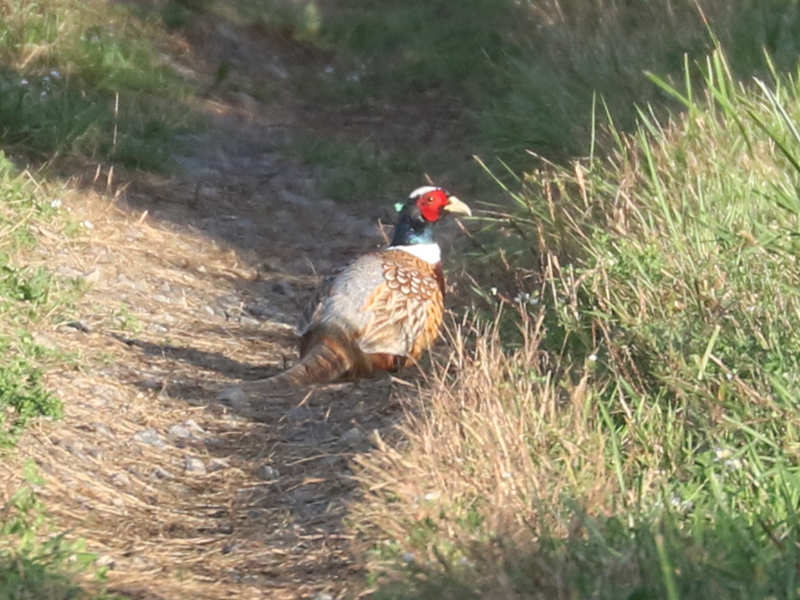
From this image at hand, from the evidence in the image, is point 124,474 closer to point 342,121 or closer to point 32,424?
point 32,424

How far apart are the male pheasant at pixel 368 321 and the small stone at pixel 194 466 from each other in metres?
0.68

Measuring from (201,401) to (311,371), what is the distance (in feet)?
1.59

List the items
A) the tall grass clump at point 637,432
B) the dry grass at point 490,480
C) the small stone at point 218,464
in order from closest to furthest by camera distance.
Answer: the tall grass clump at point 637,432 < the dry grass at point 490,480 < the small stone at point 218,464

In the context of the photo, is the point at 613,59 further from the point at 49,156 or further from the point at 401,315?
the point at 49,156

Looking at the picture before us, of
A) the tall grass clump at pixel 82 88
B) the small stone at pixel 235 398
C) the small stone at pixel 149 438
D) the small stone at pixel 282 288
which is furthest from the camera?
the tall grass clump at pixel 82 88

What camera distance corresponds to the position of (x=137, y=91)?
9.95m

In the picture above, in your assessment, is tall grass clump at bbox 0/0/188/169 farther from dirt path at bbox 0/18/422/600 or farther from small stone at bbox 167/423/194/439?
small stone at bbox 167/423/194/439

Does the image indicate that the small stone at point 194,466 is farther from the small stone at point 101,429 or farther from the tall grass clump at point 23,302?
the tall grass clump at point 23,302

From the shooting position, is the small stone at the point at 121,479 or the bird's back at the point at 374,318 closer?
the small stone at the point at 121,479

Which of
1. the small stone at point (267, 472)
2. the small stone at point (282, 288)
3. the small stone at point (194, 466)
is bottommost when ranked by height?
the small stone at point (282, 288)

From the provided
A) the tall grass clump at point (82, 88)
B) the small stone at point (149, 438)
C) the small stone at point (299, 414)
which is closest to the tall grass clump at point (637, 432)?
the small stone at point (299, 414)

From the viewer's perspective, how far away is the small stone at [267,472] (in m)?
4.85

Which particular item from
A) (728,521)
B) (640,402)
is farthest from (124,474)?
(728,521)

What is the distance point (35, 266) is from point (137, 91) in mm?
3793
